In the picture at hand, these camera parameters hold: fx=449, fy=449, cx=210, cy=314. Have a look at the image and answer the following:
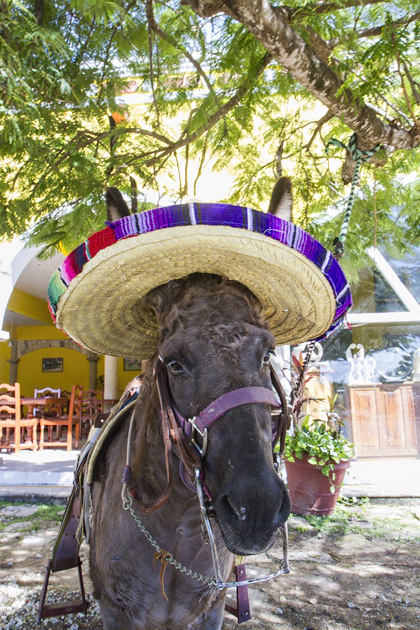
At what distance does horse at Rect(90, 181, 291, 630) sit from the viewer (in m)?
1.44

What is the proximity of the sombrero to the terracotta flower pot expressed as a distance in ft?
13.3

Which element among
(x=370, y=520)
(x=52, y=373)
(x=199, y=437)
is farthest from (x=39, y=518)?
(x=52, y=373)

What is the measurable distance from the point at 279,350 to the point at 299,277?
20.8 ft

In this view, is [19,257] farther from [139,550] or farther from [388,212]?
[139,550]

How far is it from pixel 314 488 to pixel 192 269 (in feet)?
16.3

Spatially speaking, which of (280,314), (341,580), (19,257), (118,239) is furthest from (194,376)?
(19,257)

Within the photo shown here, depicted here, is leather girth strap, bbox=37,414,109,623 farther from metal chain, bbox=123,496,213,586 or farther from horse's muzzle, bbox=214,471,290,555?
horse's muzzle, bbox=214,471,290,555

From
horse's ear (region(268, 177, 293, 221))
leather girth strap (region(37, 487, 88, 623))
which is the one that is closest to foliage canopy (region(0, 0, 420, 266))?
horse's ear (region(268, 177, 293, 221))

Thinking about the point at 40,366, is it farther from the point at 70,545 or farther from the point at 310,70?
the point at 310,70

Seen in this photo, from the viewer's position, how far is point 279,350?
8.32 metres

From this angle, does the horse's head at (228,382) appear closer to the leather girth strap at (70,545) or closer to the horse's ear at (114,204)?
the horse's ear at (114,204)

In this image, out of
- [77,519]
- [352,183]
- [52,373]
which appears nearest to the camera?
[352,183]

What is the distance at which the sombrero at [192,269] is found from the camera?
1.85 meters

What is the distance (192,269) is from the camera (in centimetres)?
216
